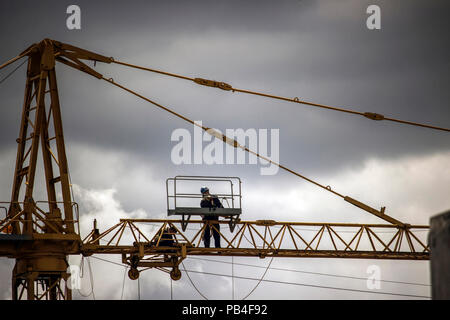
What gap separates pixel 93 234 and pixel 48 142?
17.2 ft

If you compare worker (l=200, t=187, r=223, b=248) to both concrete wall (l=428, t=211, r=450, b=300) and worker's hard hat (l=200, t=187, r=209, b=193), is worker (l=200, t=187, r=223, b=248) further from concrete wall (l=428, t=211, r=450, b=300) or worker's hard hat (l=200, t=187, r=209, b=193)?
concrete wall (l=428, t=211, r=450, b=300)

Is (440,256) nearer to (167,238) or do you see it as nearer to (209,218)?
(209,218)

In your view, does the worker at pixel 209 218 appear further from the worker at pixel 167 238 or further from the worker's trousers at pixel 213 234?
the worker at pixel 167 238

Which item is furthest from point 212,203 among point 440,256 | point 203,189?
point 440,256

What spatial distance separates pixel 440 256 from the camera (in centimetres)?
819

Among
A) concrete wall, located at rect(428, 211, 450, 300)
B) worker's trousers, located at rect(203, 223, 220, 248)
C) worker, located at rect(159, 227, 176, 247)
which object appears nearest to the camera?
concrete wall, located at rect(428, 211, 450, 300)

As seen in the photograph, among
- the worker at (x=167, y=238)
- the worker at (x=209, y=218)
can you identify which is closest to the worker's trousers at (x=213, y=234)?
the worker at (x=209, y=218)

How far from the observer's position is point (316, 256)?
44781 millimetres

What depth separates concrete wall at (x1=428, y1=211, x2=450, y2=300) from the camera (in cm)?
814

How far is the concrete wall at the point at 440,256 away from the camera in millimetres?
8141

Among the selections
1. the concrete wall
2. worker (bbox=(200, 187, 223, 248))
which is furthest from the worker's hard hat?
the concrete wall

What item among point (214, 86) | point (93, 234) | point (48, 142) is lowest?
point (93, 234)
